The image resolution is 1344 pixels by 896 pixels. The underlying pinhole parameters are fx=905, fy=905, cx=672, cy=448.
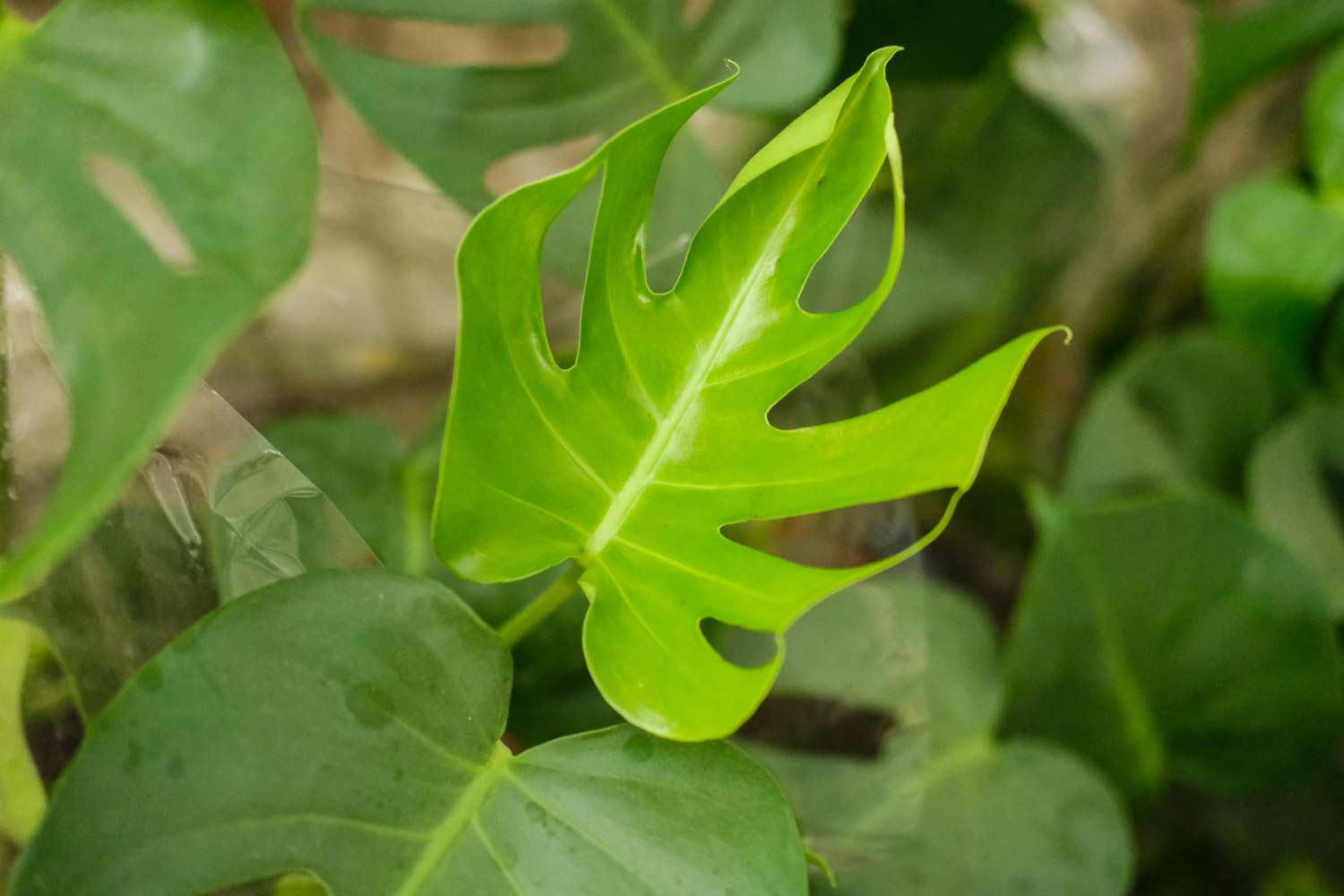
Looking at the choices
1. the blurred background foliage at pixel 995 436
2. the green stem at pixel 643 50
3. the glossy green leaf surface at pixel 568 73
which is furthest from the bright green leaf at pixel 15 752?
the green stem at pixel 643 50

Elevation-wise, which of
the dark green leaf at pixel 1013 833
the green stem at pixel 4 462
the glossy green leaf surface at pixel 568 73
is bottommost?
the dark green leaf at pixel 1013 833

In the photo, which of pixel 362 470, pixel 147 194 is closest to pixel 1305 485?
pixel 362 470

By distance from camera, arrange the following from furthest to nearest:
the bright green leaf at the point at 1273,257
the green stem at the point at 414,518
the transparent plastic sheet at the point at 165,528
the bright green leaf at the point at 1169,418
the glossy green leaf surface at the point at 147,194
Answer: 1. the bright green leaf at the point at 1169,418
2. the bright green leaf at the point at 1273,257
3. the green stem at the point at 414,518
4. the transparent plastic sheet at the point at 165,528
5. the glossy green leaf surface at the point at 147,194

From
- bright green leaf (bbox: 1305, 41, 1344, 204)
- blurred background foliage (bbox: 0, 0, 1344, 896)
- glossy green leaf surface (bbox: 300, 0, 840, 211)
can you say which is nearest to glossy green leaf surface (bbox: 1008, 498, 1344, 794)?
blurred background foliage (bbox: 0, 0, 1344, 896)

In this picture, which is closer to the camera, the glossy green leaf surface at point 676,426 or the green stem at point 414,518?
the glossy green leaf surface at point 676,426

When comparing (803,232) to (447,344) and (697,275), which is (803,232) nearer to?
(697,275)

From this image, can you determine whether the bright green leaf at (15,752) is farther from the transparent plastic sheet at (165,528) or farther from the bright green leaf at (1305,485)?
the bright green leaf at (1305,485)

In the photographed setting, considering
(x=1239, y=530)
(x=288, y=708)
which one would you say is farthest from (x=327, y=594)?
(x=1239, y=530)
